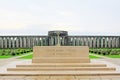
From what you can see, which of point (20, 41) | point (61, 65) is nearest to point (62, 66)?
point (61, 65)

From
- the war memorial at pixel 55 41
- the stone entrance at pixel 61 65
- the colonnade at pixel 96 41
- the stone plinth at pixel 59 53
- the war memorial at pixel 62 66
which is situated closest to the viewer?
the war memorial at pixel 62 66

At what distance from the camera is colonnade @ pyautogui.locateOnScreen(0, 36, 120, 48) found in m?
81.2

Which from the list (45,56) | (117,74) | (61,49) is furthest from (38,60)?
(117,74)

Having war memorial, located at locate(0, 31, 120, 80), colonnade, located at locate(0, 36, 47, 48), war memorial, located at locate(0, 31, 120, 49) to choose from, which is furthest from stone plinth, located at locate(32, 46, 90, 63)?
colonnade, located at locate(0, 36, 47, 48)

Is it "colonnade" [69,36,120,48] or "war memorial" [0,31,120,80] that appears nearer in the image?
"war memorial" [0,31,120,80]

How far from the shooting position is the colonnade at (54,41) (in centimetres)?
8119

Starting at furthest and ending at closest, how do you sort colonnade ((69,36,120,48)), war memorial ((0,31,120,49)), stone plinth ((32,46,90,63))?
colonnade ((69,36,120,48)) < war memorial ((0,31,120,49)) < stone plinth ((32,46,90,63))

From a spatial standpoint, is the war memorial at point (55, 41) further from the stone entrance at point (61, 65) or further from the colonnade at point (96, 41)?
the stone entrance at point (61, 65)

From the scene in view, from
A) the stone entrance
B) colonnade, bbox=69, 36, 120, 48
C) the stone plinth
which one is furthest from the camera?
colonnade, bbox=69, 36, 120, 48

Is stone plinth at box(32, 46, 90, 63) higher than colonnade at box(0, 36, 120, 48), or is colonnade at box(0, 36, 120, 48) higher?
stone plinth at box(32, 46, 90, 63)

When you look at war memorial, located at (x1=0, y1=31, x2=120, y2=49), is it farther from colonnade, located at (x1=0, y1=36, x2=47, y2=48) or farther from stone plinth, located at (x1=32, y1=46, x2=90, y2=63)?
stone plinth, located at (x1=32, y1=46, x2=90, y2=63)

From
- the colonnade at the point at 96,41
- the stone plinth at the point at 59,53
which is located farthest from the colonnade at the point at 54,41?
the stone plinth at the point at 59,53

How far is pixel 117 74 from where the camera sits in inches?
508

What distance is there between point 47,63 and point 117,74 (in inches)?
198
